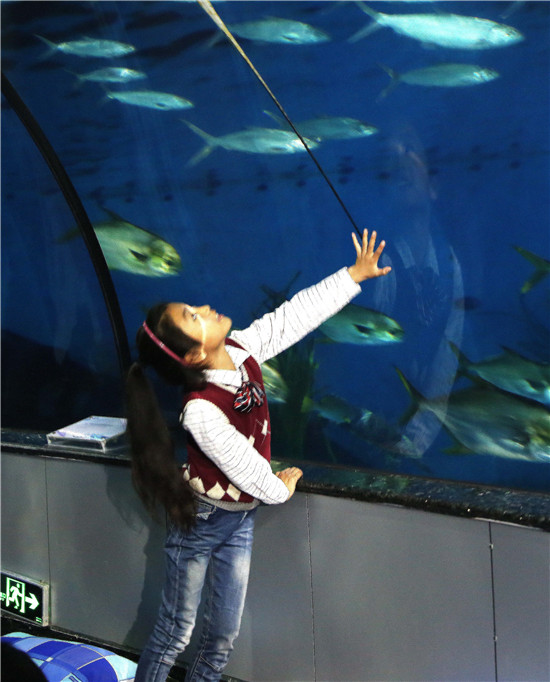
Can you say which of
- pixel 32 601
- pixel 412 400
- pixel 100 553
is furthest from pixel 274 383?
pixel 32 601

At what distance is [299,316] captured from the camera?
2.81 meters

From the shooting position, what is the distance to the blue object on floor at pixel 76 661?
9.34ft

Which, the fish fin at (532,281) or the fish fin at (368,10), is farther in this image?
the fish fin at (368,10)

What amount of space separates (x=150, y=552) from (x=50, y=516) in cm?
65

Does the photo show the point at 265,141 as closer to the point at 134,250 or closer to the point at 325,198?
the point at 325,198

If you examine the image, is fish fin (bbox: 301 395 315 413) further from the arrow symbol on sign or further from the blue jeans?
the arrow symbol on sign

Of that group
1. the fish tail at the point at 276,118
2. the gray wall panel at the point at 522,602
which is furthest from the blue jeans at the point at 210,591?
the fish tail at the point at 276,118

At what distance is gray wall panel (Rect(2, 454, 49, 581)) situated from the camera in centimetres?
385

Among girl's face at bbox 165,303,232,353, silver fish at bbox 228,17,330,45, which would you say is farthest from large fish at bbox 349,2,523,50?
girl's face at bbox 165,303,232,353

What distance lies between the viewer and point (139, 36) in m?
3.83

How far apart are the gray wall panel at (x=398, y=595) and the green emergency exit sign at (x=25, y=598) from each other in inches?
60.2

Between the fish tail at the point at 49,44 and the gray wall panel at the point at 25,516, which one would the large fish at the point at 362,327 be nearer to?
the gray wall panel at the point at 25,516

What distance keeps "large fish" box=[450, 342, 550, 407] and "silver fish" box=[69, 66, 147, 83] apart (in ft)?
6.82

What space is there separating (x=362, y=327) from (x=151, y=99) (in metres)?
1.58
